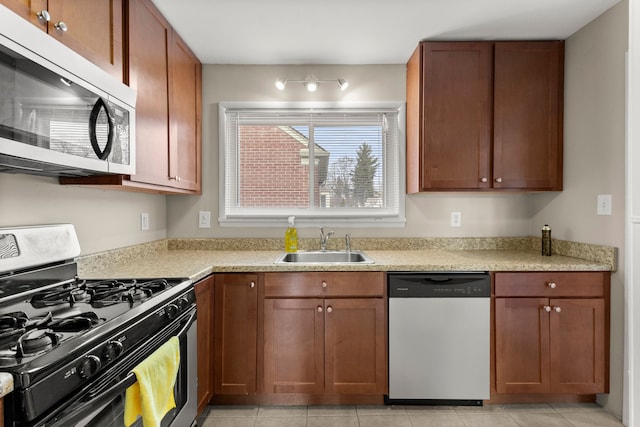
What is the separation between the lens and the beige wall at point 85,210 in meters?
1.53

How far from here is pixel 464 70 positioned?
2492 mm

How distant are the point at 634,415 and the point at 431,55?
2.28 metres

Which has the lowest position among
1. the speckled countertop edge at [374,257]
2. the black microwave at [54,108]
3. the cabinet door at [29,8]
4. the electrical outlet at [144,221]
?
the speckled countertop edge at [374,257]

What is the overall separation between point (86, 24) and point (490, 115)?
231 centimetres

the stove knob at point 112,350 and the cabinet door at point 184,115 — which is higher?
the cabinet door at point 184,115

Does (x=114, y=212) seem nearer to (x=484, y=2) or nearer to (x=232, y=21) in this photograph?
(x=232, y=21)

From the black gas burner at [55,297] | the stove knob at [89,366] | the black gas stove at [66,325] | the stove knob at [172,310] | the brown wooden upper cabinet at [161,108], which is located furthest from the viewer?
the brown wooden upper cabinet at [161,108]

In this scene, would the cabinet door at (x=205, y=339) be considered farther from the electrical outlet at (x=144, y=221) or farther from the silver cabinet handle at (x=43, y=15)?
the silver cabinet handle at (x=43, y=15)

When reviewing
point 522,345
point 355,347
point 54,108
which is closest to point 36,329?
point 54,108

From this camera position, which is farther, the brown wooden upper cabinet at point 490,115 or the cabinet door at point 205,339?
the brown wooden upper cabinet at point 490,115

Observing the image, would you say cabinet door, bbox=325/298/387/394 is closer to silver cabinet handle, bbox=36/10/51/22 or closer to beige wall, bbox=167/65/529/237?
beige wall, bbox=167/65/529/237

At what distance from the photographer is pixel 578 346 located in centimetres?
219

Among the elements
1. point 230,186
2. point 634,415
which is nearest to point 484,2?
point 230,186

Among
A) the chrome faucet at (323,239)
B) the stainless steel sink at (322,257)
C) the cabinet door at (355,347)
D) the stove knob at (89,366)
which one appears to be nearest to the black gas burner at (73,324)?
the stove knob at (89,366)
